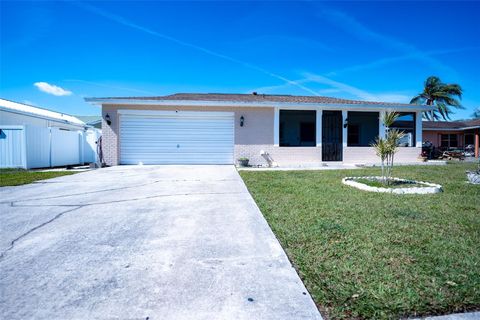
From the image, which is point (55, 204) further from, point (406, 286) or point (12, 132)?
point (12, 132)

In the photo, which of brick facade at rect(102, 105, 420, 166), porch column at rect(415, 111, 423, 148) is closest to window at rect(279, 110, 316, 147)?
brick facade at rect(102, 105, 420, 166)

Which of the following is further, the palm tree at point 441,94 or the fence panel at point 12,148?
the palm tree at point 441,94

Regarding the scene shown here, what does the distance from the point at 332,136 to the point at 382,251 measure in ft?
38.4

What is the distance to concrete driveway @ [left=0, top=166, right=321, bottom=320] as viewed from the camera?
6.06 feet

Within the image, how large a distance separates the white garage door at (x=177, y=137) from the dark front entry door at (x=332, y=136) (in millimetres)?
5041

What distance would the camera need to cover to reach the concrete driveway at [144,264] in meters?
1.85

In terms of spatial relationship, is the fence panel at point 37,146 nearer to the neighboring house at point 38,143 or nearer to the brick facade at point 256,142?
the neighboring house at point 38,143

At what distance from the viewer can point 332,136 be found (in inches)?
538

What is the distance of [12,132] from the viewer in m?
11.0

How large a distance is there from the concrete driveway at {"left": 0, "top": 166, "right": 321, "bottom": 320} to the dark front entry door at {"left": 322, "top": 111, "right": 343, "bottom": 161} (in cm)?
991

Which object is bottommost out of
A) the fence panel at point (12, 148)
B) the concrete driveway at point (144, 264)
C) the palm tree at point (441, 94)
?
the concrete driveway at point (144, 264)

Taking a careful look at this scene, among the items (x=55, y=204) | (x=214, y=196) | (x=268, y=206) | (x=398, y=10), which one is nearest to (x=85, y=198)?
(x=55, y=204)

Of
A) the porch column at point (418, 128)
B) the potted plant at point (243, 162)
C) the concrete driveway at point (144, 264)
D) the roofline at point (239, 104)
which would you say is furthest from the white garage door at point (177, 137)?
the porch column at point (418, 128)

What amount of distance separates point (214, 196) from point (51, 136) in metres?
11.5
